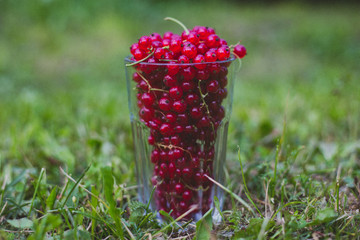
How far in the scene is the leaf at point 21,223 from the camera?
98 cm

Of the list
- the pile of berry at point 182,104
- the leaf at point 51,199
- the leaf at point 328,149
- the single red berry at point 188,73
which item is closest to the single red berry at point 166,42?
the pile of berry at point 182,104

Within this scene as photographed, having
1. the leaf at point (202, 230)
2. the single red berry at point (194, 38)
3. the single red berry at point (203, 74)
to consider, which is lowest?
the leaf at point (202, 230)

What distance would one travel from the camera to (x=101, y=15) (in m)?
4.49

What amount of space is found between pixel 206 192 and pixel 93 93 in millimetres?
1745

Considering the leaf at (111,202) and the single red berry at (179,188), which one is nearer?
the leaf at (111,202)

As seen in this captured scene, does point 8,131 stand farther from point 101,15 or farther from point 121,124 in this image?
point 101,15

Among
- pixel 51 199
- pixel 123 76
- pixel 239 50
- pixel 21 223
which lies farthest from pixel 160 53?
pixel 123 76

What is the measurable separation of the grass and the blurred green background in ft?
0.04

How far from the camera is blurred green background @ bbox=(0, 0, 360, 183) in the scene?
5.34 feet

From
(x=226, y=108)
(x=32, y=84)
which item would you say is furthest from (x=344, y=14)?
(x=226, y=108)

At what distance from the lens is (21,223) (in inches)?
39.1

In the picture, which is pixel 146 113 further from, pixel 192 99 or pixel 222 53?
pixel 222 53

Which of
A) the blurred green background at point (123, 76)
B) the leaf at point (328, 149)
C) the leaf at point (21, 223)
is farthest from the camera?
the blurred green background at point (123, 76)

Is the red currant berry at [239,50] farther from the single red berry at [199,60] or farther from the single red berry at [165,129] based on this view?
the single red berry at [165,129]
